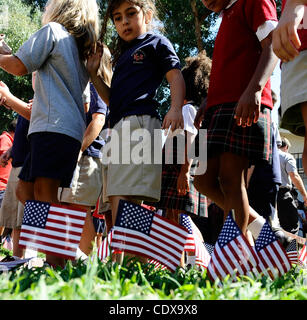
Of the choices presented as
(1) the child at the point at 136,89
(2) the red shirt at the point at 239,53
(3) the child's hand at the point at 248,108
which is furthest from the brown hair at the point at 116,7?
(3) the child's hand at the point at 248,108

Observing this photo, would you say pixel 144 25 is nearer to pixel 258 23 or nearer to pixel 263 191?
pixel 258 23

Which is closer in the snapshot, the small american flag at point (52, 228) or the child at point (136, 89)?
the small american flag at point (52, 228)

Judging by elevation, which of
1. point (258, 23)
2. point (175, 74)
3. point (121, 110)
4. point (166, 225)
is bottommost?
point (166, 225)

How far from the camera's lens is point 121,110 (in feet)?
10.6

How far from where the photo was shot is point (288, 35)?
214 centimetres

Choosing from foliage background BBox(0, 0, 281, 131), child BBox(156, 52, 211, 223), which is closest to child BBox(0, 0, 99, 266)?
child BBox(156, 52, 211, 223)

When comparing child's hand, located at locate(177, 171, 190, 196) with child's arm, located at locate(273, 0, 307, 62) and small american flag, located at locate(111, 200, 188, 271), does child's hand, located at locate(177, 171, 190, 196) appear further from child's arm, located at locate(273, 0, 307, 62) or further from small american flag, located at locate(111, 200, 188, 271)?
child's arm, located at locate(273, 0, 307, 62)

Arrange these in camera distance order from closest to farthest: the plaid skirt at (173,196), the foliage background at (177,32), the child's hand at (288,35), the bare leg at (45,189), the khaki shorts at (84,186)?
the child's hand at (288,35)
the bare leg at (45,189)
the plaid skirt at (173,196)
the khaki shorts at (84,186)
the foliage background at (177,32)

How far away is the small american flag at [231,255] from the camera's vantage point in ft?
7.55

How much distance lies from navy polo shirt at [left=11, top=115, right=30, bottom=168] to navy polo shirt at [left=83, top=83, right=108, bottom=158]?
0.58 m

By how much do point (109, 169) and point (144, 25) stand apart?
1084mm

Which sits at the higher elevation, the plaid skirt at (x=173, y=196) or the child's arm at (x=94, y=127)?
the child's arm at (x=94, y=127)

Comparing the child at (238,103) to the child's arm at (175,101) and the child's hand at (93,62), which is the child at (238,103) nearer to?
the child's arm at (175,101)
